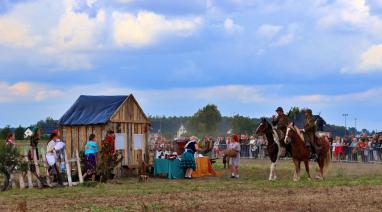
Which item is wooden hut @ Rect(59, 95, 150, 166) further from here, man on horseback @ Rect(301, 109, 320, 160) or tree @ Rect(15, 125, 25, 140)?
tree @ Rect(15, 125, 25, 140)

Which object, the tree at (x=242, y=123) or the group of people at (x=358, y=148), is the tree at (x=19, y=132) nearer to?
the tree at (x=242, y=123)

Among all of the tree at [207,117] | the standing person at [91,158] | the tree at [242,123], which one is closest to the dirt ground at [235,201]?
the standing person at [91,158]

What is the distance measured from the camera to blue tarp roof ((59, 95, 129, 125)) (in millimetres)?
27958

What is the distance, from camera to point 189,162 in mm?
28516

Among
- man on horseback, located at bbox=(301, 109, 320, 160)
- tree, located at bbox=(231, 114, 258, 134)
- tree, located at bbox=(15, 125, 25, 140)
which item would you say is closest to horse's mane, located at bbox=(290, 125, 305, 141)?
man on horseback, located at bbox=(301, 109, 320, 160)

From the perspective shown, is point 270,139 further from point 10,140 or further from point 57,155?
point 10,140

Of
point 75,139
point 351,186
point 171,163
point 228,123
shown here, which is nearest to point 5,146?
point 75,139

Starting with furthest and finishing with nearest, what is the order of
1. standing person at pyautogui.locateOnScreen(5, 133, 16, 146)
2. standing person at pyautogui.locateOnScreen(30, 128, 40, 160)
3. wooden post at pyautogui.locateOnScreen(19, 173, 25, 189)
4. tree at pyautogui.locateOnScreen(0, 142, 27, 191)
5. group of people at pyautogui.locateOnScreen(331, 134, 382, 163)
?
group of people at pyautogui.locateOnScreen(331, 134, 382, 163) < standing person at pyautogui.locateOnScreen(30, 128, 40, 160) < standing person at pyautogui.locateOnScreen(5, 133, 16, 146) < wooden post at pyautogui.locateOnScreen(19, 173, 25, 189) < tree at pyautogui.locateOnScreen(0, 142, 27, 191)

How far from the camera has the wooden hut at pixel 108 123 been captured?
91.8ft

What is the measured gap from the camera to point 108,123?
27.7 meters

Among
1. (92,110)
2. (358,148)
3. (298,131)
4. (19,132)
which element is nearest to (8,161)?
(92,110)

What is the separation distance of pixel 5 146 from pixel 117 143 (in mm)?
6626

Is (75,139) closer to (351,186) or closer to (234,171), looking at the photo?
(234,171)

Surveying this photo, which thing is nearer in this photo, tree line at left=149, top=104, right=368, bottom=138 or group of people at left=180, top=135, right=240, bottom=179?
group of people at left=180, top=135, right=240, bottom=179
